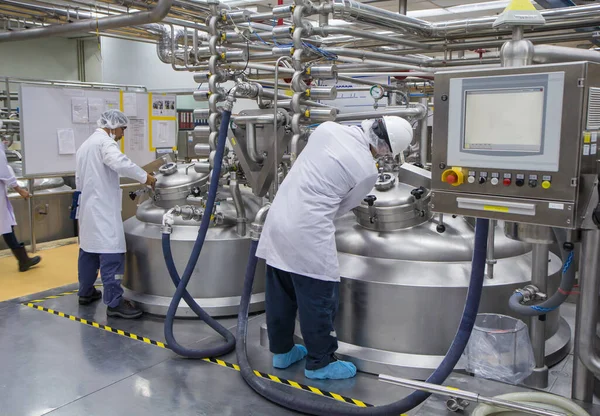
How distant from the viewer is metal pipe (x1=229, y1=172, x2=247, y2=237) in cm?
357

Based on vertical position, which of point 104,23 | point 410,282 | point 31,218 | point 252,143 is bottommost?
point 31,218

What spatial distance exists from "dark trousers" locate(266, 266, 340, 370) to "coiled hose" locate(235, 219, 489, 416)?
0.16 metres

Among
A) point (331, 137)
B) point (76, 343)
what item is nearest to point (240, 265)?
point (76, 343)

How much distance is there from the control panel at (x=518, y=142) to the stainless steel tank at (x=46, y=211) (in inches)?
189

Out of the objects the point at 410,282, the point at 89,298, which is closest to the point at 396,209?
the point at 410,282

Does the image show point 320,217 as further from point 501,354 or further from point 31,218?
point 31,218

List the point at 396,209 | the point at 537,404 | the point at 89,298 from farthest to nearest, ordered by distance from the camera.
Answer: the point at 89,298, the point at 396,209, the point at 537,404

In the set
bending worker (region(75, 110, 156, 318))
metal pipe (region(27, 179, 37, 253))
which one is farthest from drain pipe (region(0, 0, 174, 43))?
metal pipe (region(27, 179, 37, 253))

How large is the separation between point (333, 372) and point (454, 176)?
4.32ft

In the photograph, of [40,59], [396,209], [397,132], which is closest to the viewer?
[397,132]

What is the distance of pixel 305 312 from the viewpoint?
8.56ft

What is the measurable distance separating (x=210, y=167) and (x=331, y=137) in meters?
1.22

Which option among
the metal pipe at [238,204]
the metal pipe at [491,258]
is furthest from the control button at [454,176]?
the metal pipe at [238,204]

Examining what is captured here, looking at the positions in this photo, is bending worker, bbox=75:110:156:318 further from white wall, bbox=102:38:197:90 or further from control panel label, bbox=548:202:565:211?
white wall, bbox=102:38:197:90
